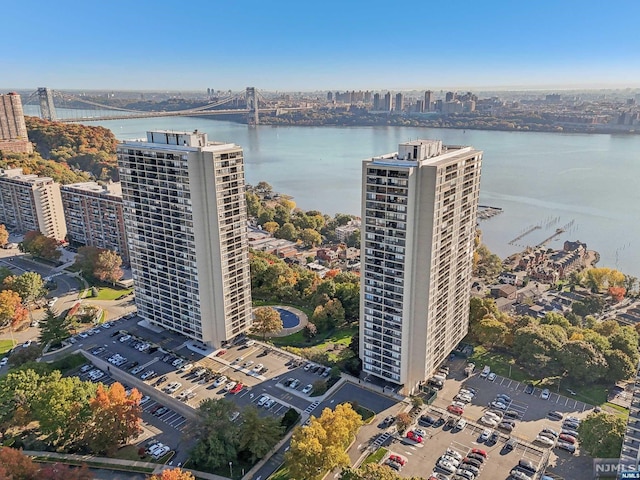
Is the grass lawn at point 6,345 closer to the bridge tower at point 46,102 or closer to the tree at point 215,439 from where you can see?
the tree at point 215,439

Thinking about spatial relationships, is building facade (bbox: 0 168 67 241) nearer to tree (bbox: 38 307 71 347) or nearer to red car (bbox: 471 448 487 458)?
tree (bbox: 38 307 71 347)

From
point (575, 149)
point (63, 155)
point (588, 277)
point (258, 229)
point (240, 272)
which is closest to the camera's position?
point (240, 272)

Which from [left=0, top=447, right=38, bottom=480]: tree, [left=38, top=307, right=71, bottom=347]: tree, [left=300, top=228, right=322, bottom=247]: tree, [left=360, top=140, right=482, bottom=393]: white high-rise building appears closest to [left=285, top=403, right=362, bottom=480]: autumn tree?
[left=360, top=140, right=482, bottom=393]: white high-rise building

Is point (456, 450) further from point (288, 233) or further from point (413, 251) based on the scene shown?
point (288, 233)

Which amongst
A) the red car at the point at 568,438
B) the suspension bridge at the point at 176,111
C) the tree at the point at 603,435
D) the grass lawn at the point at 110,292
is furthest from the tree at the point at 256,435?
the suspension bridge at the point at 176,111

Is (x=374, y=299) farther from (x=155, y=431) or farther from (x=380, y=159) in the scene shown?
(x=155, y=431)

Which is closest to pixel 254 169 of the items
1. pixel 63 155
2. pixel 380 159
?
pixel 63 155

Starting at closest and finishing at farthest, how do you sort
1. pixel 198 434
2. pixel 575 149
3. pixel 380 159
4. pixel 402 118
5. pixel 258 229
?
pixel 198 434 < pixel 380 159 < pixel 258 229 < pixel 575 149 < pixel 402 118
